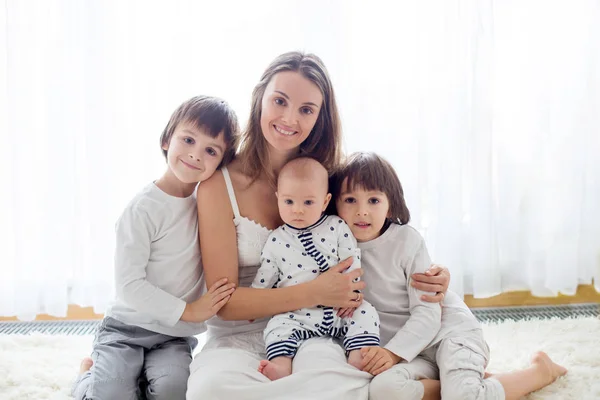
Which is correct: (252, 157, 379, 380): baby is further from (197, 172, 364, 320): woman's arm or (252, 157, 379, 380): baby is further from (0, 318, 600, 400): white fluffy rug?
(0, 318, 600, 400): white fluffy rug

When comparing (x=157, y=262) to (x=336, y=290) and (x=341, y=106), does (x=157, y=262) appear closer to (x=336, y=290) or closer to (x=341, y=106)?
(x=336, y=290)

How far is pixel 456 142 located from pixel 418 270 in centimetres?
97

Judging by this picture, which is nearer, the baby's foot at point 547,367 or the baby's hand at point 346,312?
the baby's hand at point 346,312

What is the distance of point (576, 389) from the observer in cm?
177

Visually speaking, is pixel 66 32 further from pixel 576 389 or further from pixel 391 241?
pixel 576 389

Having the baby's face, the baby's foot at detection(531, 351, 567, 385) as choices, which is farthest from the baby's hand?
the baby's foot at detection(531, 351, 567, 385)

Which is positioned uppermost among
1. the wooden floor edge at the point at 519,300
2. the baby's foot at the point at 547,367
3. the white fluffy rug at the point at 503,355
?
the baby's foot at the point at 547,367

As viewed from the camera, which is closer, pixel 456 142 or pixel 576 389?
pixel 576 389

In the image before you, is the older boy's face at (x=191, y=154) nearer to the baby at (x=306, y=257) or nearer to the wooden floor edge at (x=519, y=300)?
the baby at (x=306, y=257)

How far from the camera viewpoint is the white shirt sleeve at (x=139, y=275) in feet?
5.28

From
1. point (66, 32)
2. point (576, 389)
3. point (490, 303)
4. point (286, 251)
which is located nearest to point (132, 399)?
point (286, 251)

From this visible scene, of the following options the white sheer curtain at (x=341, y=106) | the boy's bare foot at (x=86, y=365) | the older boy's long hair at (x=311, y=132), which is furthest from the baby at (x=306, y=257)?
the white sheer curtain at (x=341, y=106)

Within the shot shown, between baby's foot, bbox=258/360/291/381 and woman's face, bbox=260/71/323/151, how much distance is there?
0.57 meters

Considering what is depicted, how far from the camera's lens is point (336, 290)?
61.9 inches
